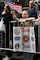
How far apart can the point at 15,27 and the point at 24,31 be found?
0.26 metres

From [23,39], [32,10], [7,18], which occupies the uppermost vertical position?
[32,10]

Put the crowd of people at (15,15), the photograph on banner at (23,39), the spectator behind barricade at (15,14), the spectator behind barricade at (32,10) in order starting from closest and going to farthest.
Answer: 1. the photograph on banner at (23,39)
2. the crowd of people at (15,15)
3. the spectator behind barricade at (15,14)
4. the spectator behind barricade at (32,10)

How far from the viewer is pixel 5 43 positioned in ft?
19.6

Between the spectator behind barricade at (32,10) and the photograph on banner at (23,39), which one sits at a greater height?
the spectator behind barricade at (32,10)

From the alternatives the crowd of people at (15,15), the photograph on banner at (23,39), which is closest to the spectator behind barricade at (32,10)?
the crowd of people at (15,15)

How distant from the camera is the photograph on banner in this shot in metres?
5.54

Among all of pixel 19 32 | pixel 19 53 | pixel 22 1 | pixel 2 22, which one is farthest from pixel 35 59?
pixel 22 1

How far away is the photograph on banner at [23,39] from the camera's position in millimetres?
5535

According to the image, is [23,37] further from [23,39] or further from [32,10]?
[32,10]

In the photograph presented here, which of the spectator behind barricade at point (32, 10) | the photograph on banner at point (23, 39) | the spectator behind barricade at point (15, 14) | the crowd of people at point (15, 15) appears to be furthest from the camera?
the spectator behind barricade at point (32, 10)

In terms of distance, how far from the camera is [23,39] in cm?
564

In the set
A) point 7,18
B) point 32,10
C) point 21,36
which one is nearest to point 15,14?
point 7,18

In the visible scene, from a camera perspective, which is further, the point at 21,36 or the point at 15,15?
the point at 15,15

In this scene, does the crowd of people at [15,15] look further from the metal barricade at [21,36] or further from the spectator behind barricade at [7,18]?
the metal barricade at [21,36]
